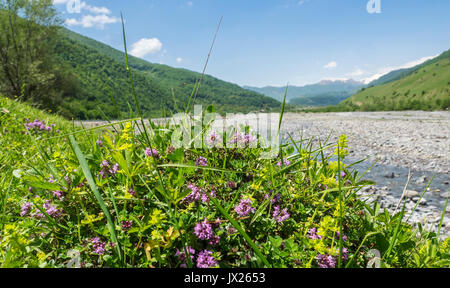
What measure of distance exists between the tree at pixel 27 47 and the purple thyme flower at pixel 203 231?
32730mm

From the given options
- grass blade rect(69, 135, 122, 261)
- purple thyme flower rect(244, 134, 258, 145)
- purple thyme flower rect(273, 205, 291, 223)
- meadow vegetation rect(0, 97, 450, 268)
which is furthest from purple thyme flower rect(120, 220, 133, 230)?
purple thyme flower rect(244, 134, 258, 145)

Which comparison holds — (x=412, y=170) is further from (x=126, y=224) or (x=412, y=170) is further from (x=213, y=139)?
(x=126, y=224)

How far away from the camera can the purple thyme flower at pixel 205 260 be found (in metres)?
1.18

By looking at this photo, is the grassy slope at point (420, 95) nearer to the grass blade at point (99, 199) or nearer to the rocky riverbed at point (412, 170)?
the rocky riverbed at point (412, 170)

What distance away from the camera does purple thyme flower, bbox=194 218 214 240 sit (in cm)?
128

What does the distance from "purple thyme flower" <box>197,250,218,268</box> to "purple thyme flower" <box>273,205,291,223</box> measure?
51cm

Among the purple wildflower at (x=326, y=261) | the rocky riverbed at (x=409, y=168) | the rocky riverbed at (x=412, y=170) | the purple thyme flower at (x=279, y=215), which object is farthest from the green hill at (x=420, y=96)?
the purple wildflower at (x=326, y=261)

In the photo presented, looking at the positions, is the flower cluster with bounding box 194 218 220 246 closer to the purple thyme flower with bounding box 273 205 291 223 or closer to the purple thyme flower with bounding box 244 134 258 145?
the purple thyme flower with bounding box 273 205 291 223

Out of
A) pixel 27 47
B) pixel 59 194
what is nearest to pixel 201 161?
pixel 59 194

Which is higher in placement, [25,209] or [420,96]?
[420,96]

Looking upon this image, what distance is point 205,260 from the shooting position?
121 cm

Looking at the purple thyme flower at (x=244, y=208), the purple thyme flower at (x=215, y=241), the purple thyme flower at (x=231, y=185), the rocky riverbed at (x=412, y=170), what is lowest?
the rocky riverbed at (x=412, y=170)

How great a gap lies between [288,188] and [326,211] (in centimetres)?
32

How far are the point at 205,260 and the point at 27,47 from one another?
41.3m
